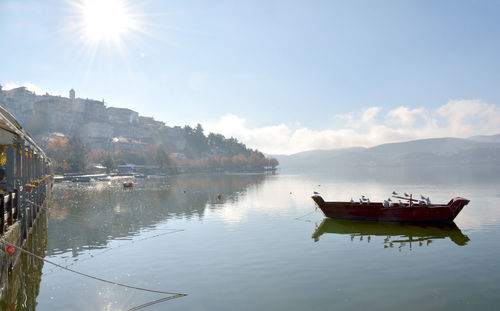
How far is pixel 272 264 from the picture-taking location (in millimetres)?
19172

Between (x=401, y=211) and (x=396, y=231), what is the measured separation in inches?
113

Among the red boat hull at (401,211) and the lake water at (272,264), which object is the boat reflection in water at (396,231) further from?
the red boat hull at (401,211)

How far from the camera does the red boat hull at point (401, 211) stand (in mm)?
30219

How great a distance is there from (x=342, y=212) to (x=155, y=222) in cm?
2045

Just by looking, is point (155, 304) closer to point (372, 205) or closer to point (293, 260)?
point (293, 260)

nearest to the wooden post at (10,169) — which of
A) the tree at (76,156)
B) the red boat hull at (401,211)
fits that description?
the red boat hull at (401,211)

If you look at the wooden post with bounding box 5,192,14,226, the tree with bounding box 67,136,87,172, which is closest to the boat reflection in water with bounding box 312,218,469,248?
the wooden post with bounding box 5,192,14,226

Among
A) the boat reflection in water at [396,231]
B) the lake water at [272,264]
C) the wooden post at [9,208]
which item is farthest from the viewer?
the boat reflection in water at [396,231]

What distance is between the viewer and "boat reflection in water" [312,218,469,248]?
2544 cm

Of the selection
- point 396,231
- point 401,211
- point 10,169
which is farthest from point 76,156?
point 396,231

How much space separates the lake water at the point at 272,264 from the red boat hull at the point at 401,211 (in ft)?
2.95

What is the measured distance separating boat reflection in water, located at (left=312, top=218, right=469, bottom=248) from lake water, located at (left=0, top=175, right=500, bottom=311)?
0.30 ft

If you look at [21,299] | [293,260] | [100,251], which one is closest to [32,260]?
[100,251]

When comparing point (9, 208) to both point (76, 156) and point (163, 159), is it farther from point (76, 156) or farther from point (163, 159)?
point (163, 159)
